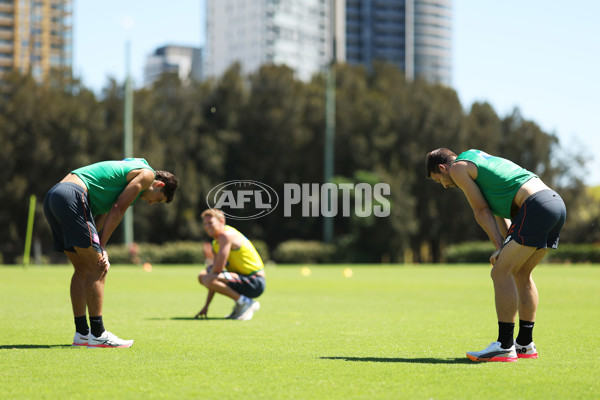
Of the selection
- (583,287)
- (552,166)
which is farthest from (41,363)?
(552,166)

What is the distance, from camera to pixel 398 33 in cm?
15988

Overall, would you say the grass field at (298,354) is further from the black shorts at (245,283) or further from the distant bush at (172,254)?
the distant bush at (172,254)

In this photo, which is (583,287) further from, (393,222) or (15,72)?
(15,72)

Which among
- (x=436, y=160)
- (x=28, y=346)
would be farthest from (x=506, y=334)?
(x=28, y=346)

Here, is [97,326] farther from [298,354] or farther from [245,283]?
[245,283]

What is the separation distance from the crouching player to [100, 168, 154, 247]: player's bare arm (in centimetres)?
307

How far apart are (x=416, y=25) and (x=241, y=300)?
15880 cm

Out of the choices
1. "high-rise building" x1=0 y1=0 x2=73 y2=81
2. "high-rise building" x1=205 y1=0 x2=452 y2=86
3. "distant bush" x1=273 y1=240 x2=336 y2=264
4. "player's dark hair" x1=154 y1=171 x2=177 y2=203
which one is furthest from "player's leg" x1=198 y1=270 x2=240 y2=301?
"high-rise building" x1=0 y1=0 x2=73 y2=81

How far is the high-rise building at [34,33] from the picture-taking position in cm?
14900

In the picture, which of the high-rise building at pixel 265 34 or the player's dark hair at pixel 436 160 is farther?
the high-rise building at pixel 265 34

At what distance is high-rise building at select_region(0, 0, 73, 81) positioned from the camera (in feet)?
489

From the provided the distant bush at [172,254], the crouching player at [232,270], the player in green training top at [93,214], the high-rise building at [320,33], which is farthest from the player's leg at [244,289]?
the high-rise building at [320,33]

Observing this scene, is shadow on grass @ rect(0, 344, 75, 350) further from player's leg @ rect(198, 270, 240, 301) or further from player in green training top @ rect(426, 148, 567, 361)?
player in green training top @ rect(426, 148, 567, 361)

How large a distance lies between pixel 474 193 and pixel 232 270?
16.8ft
